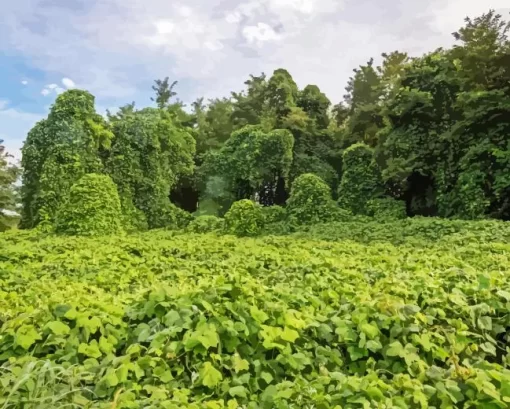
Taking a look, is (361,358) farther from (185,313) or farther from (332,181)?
(332,181)

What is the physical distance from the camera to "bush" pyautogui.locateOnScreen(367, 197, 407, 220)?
42.4 ft

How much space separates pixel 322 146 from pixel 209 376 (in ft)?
56.3

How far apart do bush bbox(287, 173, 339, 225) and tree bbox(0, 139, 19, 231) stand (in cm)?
1248

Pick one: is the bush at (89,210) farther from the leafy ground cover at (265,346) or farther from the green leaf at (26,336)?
the green leaf at (26,336)

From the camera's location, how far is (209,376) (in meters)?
1.72

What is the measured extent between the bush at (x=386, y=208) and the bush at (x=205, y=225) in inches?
171

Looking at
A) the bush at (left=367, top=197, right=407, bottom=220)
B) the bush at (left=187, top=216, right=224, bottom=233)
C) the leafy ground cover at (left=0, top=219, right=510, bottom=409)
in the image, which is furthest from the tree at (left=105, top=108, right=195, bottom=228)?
the leafy ground cover at (left=0, top=219, right=510, bottom=409)

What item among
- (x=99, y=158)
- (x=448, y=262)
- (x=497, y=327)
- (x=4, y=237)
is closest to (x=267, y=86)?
(x=99, y=158)

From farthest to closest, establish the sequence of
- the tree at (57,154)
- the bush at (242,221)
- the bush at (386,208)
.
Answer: the tree at (57,154)
the bush at (386,208)
the bush at (242,221)

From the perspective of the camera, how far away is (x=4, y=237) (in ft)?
31.0

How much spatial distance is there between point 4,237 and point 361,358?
9.06m

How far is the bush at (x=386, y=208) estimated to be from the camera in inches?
509

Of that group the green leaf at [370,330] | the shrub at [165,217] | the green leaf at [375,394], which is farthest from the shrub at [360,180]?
the green leaf at [375,394]

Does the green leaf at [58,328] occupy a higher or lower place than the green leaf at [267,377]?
higher
